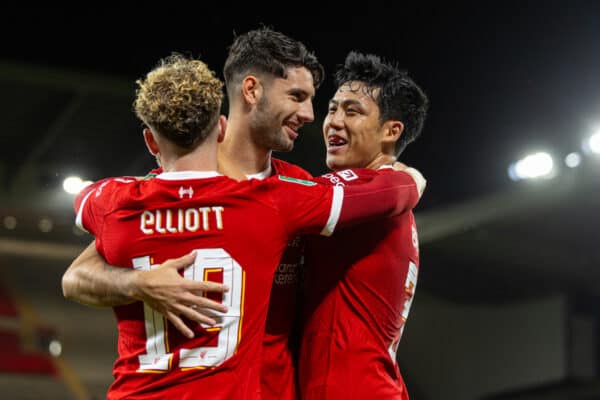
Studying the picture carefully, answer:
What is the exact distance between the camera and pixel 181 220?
82.4 inches

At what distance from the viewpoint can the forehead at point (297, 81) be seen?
2.75 m

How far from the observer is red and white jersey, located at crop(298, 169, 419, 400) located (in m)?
2.50

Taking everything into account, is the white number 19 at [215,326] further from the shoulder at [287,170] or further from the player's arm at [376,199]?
the shoulder at [287,170]

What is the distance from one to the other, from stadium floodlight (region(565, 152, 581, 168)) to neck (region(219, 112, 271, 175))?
768cm

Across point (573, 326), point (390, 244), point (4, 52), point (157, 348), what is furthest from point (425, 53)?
point (573, 326)

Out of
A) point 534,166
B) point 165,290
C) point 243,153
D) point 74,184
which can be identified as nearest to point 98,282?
point 165,290

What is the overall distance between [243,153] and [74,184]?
10.5m

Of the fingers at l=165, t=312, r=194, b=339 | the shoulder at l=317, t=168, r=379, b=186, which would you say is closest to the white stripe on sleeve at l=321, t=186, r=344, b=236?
the shoulder at l=317, t=168, r=379, b=186

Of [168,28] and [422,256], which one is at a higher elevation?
[168,28]

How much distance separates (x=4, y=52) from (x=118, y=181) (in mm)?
7414

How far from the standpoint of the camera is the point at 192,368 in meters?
2.09

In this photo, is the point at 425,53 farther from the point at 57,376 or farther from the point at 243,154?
the point at 57,376

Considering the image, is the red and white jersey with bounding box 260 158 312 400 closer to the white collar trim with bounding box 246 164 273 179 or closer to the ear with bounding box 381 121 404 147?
the white collar trim with bounding box 246 164 273 179

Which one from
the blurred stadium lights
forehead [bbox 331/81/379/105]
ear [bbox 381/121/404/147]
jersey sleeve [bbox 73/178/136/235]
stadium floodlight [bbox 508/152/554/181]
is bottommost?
jersey sleeve [bbox 73/178/136/235]
